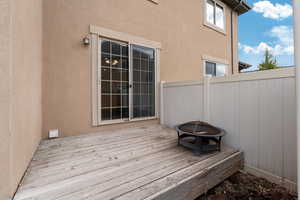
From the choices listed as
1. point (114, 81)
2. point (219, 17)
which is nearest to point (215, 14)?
point (219, 17)

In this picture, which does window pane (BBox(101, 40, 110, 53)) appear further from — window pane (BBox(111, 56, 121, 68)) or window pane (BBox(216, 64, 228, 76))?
window pane (BBox(216, 64, 228, 76))

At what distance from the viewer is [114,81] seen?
3.35 m

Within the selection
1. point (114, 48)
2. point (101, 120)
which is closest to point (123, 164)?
point (101, 120)

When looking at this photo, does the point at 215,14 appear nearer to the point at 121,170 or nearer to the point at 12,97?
the point at 121,170

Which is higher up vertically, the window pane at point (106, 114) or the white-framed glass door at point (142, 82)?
the white-framed glass door at point (142, 82)

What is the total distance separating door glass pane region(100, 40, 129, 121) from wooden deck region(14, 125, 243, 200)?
2.82 ft

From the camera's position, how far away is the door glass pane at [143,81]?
12.0ft

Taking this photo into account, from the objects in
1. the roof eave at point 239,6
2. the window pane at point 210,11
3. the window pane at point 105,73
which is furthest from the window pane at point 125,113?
the roof eave at point 239,6

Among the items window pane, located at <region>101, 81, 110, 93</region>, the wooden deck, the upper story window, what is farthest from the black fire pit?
the upper story window

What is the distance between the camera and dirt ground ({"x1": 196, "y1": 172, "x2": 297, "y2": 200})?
1.70 metres

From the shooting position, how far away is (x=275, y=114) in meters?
1.95

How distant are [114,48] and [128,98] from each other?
4.12 feet

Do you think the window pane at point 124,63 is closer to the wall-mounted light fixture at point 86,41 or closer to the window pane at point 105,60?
the window pane at point 105,60

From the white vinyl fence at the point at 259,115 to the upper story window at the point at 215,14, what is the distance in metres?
4.28
